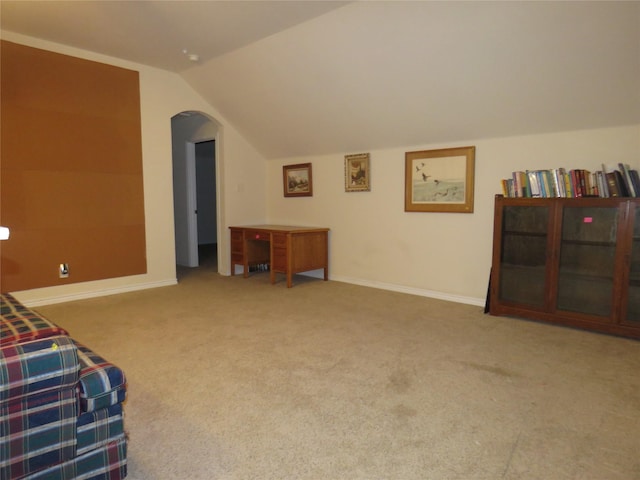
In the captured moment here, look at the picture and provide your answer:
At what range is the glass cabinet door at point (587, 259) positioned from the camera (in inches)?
119

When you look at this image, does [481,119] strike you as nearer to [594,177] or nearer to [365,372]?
[594,177]

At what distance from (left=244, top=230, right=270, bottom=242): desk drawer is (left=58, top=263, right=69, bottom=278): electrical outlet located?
6.75ft

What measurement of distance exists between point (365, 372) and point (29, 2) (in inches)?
153

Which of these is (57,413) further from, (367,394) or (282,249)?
(282,249)

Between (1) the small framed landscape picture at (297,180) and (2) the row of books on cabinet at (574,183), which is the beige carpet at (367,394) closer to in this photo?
(2) the row of books on cabinet at (574,183)

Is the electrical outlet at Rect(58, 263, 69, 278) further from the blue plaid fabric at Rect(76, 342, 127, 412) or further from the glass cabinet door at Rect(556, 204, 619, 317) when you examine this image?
the glass cabinet door at Rect(556, 204, 619, 317)

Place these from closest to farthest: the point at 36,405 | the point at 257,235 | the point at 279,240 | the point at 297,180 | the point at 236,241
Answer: the point at 36,405 → the point at 279,240 → the point at 257,235 → the point at 236,241 → the point at 297,180

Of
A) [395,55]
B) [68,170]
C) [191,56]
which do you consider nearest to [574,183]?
[395,55]

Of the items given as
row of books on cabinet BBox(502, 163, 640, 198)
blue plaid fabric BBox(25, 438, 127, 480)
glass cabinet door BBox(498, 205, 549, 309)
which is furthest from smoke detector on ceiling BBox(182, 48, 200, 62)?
blue plaid fabric BBox(25, 438, 127, 480)

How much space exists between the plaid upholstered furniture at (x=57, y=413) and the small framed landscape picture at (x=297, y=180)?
13.6 feet

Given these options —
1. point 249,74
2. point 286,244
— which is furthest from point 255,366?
point 249,74

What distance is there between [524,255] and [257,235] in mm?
3143

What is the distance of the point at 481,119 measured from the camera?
3.63 meters

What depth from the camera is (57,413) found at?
4.28ft
